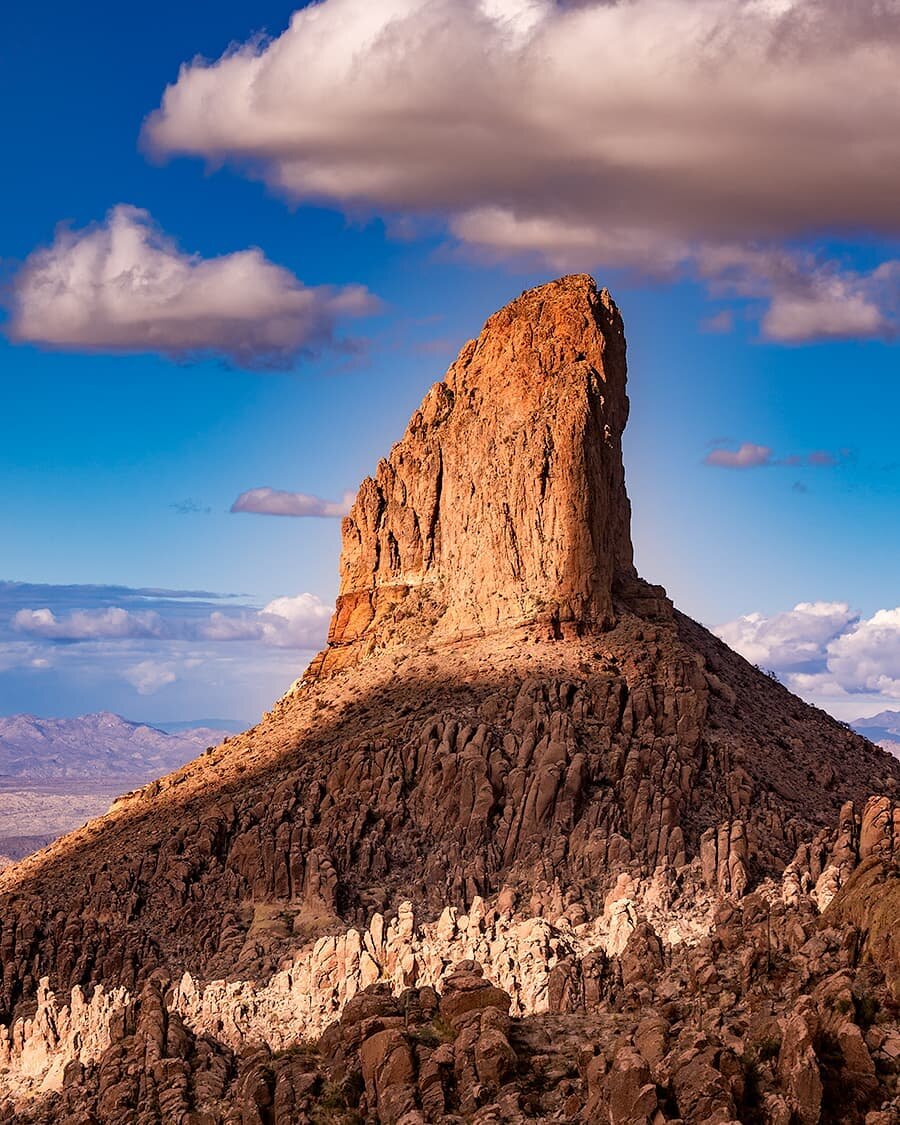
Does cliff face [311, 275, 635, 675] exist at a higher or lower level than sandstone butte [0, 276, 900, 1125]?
higher

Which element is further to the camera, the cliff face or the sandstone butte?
the cliff face

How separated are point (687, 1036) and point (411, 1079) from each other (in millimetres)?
12188

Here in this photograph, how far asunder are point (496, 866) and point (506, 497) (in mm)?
24338

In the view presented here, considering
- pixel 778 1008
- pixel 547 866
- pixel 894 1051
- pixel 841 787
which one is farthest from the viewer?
pixel 841 787

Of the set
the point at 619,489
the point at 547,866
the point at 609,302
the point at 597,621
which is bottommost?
the point at 547,866

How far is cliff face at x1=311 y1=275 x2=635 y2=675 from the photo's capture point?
13300 cm

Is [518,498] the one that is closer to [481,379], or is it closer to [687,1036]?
[481,379]

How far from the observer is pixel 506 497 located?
13512 centimetres

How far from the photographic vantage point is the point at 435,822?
12294 centimetres

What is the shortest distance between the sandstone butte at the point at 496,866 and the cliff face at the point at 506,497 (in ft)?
0.72

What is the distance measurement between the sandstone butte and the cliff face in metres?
0.22

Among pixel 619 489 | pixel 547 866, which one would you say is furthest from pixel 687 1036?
pixel 619 489

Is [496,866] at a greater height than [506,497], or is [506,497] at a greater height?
[506,497]

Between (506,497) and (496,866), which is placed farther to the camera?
(506,497)
